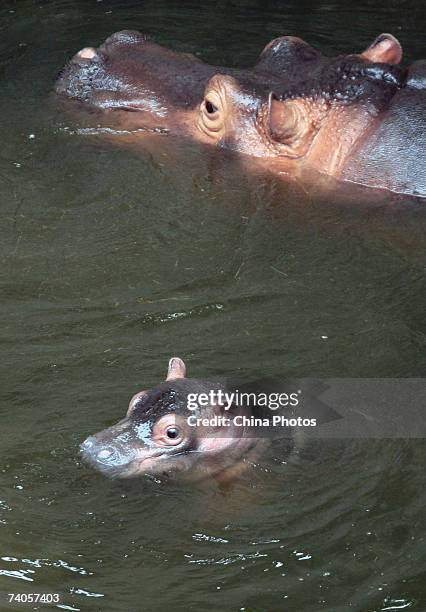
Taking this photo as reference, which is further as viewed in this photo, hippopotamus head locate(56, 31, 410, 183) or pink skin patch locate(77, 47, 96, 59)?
pink skin patch locate(77, 47, 96, 59)

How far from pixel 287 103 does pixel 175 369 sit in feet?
6.96

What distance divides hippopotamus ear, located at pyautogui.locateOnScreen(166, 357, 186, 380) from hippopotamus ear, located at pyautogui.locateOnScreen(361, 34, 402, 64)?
266 centimetres

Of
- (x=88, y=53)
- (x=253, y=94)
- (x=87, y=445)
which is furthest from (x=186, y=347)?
(x=88, y=53)

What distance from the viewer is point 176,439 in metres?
4.16

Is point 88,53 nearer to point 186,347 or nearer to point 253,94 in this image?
point 253,94

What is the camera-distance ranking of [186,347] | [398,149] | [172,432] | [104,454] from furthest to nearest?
[398,149] → [186,347] → [172,432] → [104,454]

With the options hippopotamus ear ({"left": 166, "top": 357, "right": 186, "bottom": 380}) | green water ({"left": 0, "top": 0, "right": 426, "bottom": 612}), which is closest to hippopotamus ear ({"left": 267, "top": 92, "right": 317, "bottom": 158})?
green water ({"left": 0, "top": 0, "right": 426, "bottom": 612})

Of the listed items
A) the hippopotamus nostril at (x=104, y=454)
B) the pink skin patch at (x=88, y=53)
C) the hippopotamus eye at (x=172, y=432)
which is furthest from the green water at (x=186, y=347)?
the pink skin patch at (x=88, y=53)

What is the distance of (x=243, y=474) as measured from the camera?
163 inches

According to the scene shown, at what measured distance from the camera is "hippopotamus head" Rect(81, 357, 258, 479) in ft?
13.3

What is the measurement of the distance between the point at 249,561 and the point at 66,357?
1.46 meters

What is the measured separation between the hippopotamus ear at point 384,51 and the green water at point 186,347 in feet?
3.06

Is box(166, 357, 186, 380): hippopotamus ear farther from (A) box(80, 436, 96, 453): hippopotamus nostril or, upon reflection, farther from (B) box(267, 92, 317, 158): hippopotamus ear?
(B) box(267, 92, 317, 158): hippopotamus ear

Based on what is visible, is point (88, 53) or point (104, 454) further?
point (88, 53)
